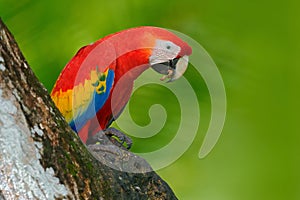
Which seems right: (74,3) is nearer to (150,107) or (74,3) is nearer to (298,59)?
(150,107)

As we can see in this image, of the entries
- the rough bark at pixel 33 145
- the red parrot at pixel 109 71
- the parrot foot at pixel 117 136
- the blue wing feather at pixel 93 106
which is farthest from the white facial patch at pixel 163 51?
the rough bark at pixel 33 145

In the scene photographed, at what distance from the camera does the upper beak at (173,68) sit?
154 cm

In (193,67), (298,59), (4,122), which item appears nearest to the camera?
(4,122)

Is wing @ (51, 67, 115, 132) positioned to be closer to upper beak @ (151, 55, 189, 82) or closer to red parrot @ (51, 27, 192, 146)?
red parrot @ (51, 27, 192, 146)

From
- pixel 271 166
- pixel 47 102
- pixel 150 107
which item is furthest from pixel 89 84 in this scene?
pixel 47 102

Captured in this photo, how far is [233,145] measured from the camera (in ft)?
4.75

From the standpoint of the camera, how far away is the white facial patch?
5.06 feet

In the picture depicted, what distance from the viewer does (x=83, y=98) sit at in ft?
5.08

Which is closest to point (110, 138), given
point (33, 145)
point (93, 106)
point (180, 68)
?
point (93, 106)

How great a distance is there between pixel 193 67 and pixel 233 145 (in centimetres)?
24

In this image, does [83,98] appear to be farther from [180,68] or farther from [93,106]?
[180,68]

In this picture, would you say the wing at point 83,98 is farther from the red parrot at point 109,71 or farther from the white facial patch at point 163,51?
the white facial patch at point 163,51

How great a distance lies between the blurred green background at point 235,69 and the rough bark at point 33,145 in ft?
2.03

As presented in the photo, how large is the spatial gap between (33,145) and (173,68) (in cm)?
89
